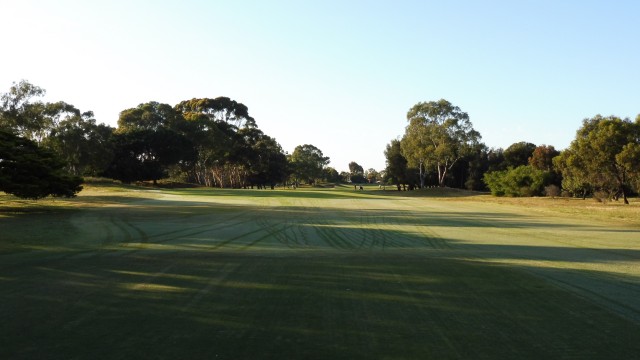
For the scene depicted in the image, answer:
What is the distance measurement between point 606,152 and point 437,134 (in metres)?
36.6

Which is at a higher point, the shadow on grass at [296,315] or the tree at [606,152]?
the tree at [606,152]

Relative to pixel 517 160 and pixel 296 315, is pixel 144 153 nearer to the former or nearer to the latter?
pixel 517 160

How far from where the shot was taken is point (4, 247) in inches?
486

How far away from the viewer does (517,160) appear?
92.7 m

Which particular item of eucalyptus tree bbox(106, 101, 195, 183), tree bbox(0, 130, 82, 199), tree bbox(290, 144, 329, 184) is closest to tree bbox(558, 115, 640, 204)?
tree bbox(0, 130, 82, 199)

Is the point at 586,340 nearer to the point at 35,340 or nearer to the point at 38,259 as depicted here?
the point at 35,340

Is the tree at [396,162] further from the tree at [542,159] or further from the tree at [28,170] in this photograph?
the tree at [28,170]

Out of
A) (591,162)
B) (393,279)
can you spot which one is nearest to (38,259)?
(393,279)

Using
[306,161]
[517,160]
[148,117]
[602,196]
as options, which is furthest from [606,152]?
[306,161]

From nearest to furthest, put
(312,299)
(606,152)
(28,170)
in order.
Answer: (312,299) < (28,170) < (606,152)

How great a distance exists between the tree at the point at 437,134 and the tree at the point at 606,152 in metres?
30.7

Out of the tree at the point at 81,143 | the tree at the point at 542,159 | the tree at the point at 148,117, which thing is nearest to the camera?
the tree at the point at 81,143

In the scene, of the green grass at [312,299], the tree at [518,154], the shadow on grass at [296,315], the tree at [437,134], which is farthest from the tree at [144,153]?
the shadow on grass at [296,315]

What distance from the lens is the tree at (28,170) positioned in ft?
73.1
